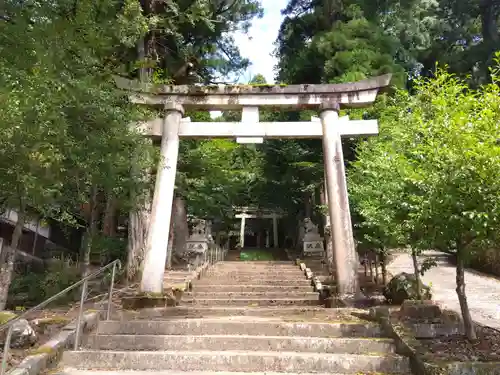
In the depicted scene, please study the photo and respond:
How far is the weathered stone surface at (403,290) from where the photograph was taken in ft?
25.1

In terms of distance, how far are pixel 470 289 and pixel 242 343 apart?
8.29m

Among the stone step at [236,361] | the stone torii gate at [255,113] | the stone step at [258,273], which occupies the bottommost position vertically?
the stone step at [236,361]

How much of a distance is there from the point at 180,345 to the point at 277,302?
13.1 ft

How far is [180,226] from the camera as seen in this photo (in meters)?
15.5

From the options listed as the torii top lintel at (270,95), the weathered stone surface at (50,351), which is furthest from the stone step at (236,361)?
the torii top lintel at (270,95)

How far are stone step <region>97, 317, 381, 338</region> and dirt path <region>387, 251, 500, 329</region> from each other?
9.33ft

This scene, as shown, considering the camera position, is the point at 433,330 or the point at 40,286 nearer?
the point at 433,330

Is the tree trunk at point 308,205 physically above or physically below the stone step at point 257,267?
above

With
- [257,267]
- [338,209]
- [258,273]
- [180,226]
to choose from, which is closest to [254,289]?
[258,273]

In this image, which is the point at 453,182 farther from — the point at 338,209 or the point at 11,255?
the point at 11,255

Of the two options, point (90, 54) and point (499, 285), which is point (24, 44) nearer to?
point (90, 54)

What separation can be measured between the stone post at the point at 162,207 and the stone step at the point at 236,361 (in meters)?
2.93

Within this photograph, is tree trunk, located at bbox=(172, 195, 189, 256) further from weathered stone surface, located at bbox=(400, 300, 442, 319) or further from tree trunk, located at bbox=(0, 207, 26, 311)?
weathered stone surface, located at bbox=(400, 300, 442, 319)

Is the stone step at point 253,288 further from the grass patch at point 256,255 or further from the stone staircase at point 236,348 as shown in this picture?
the grass patch at point 256,255
